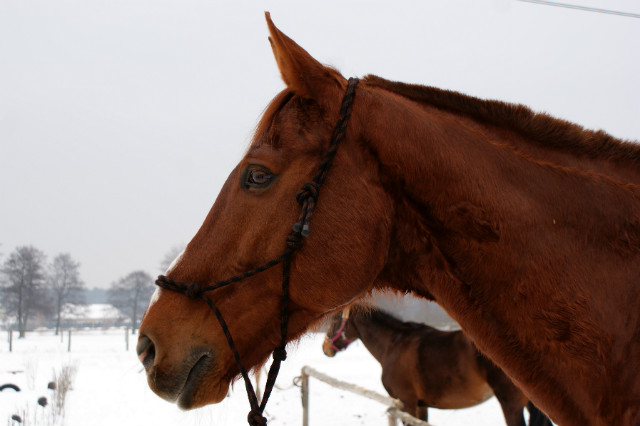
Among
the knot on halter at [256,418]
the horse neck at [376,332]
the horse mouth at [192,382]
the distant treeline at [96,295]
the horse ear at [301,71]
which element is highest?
the horse ear at [301,71]

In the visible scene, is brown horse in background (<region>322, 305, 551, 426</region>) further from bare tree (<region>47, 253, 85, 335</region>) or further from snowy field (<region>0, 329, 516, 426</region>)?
bare tree (<region>47, 253, 85, 335</region>)

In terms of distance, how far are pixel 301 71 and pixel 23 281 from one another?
43648 millimetres

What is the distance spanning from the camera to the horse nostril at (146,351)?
→ 1497mm

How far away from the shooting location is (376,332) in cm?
809

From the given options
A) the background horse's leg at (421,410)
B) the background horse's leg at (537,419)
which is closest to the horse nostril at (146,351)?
the background horse's leg at (537,419)

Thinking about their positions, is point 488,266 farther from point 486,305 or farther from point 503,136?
point 503,136

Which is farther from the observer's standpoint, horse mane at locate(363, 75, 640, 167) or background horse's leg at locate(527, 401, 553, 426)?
background horse's leg at locate(527, 401, 553, 426)

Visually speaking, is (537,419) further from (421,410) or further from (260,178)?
(260,178)

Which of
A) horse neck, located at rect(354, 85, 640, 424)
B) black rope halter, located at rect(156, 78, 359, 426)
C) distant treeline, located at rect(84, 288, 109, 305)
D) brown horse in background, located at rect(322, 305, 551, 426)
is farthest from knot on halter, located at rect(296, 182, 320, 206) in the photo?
distant treeline, located at rect(84, 288, 109, 305)

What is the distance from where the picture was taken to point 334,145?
1623 millimetres

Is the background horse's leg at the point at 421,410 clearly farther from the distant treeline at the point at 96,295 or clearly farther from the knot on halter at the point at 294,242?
the distant treeline at the point at 96,295

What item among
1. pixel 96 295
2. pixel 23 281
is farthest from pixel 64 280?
pixel 96 295

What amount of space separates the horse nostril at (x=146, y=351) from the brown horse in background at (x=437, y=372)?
13.5 ft

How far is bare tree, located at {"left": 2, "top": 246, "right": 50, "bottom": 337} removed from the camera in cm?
3675
